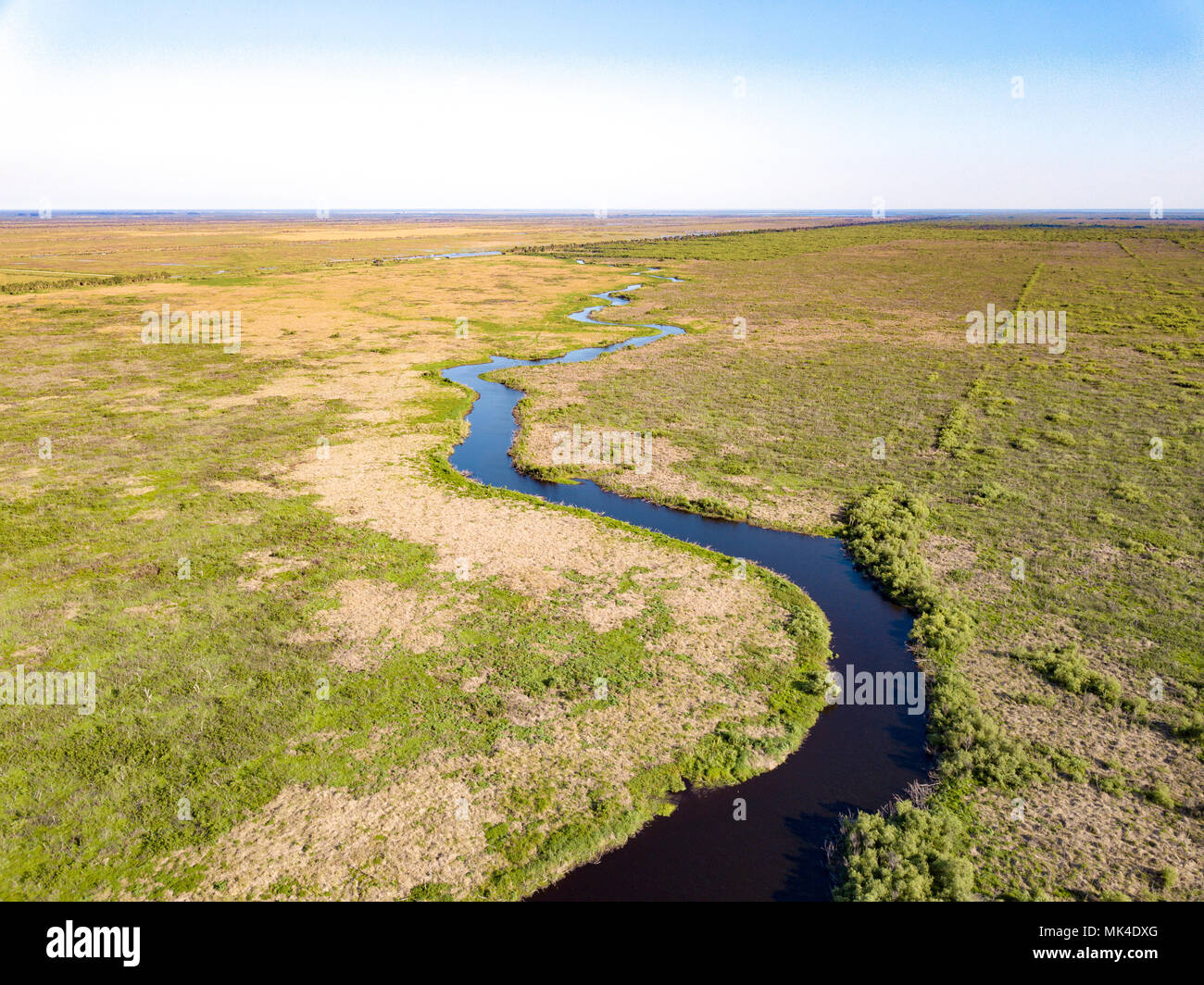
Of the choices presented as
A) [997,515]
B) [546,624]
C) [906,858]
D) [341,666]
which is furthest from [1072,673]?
[341,666]

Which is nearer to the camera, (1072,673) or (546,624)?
(1072,673)

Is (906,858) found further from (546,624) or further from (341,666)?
(341,666)

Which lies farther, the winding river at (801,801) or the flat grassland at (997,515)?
the flat grassland at (997,515)

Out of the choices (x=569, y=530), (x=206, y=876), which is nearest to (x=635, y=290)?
(x=569, y=530)

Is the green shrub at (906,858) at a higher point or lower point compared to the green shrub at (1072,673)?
lower

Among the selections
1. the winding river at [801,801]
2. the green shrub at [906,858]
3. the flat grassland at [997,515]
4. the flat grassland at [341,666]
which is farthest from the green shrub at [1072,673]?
the green shrub at [906,858]

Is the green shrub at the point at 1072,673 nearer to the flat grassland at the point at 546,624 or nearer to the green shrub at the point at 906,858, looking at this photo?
the flat grassland at the point at 546,624

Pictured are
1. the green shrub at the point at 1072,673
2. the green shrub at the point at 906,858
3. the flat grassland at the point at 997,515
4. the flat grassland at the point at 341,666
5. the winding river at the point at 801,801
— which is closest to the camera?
the green shrub at the point at 906,858
